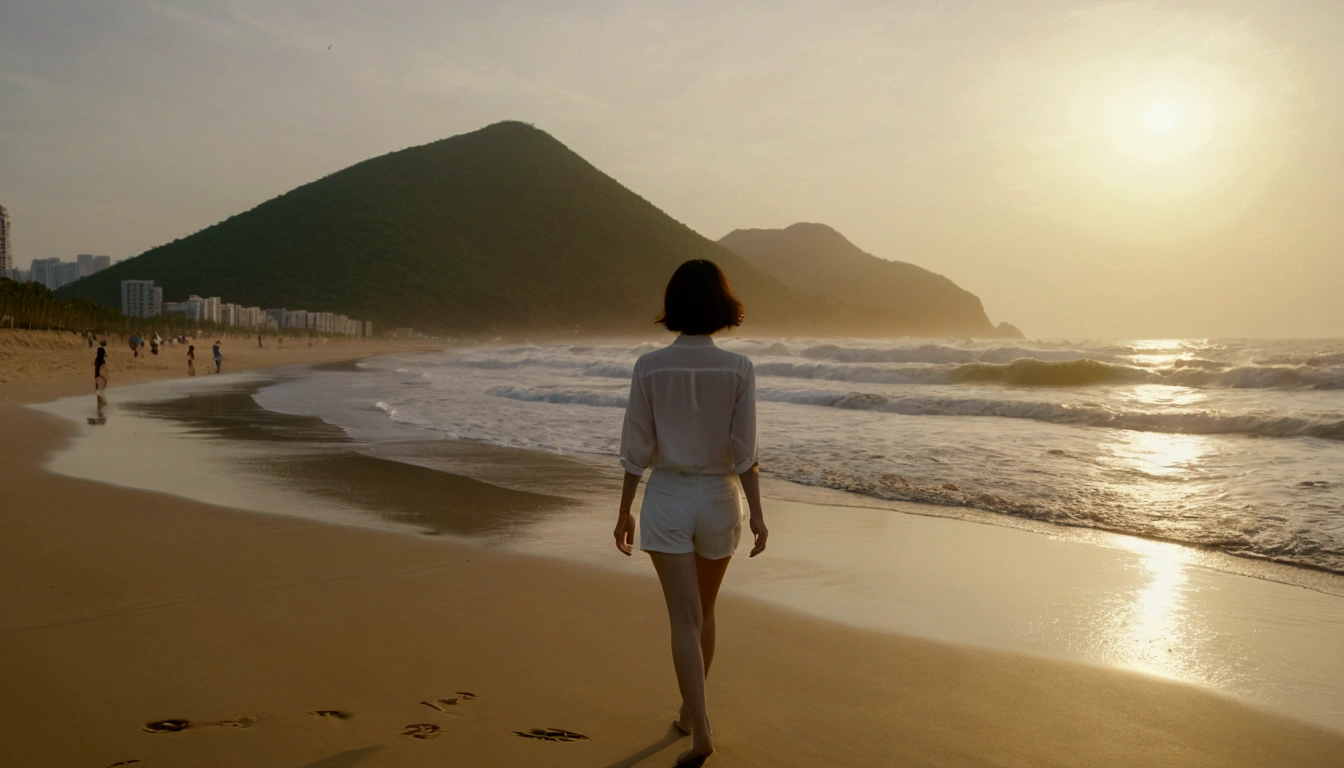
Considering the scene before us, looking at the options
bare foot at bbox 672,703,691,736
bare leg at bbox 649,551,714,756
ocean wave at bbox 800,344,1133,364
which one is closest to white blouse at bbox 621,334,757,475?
bare leg at bbox 649,551,714,756

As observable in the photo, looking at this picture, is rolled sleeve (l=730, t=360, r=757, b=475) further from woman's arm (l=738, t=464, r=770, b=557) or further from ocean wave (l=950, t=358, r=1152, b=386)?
ocean wave (l=950, t=358, r=1152, b=386)

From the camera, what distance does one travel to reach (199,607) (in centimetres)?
460

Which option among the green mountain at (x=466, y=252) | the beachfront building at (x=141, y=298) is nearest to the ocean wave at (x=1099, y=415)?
the green mountain at (x=466, y=252)

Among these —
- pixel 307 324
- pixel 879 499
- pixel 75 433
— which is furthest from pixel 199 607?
pixel 307 324

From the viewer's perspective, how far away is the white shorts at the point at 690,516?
303 cm

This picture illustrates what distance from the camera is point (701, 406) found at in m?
3.02

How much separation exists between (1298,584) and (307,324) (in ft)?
328

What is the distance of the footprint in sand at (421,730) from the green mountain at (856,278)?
6636 inches

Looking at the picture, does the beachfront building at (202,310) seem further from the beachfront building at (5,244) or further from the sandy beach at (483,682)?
the sandy beach at (483,682)

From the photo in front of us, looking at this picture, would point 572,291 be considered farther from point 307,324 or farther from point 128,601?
point 128,601

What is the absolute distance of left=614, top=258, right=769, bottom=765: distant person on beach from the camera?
3021 millimetres

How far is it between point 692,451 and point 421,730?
4.76 ft

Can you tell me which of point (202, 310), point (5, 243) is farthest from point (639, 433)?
point (5, 243)

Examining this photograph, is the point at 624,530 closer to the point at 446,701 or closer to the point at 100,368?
the point at 446,701
